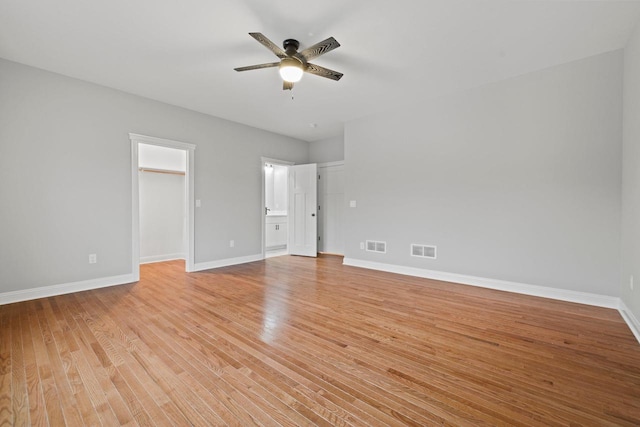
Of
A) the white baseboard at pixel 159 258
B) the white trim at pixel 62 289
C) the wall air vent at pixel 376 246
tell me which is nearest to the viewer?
the white trim at pixel 62 289

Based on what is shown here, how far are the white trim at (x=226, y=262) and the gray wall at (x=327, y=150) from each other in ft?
9.15

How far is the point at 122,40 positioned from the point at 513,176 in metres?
4.84

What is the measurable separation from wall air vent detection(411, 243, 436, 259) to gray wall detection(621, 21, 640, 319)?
2039 mm

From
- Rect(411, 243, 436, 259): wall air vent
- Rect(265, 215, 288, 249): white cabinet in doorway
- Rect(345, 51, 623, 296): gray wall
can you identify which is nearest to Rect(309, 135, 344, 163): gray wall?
Rect(345, 51, 623, 296): gray wall

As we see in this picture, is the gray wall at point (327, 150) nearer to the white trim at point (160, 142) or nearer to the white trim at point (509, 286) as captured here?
the white trim at point (509, 286)

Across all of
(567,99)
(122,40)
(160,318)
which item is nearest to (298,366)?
(160,318)

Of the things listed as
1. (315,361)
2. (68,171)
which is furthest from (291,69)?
(68,171)

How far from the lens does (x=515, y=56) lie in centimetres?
312

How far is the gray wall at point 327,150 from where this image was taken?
6.53 m

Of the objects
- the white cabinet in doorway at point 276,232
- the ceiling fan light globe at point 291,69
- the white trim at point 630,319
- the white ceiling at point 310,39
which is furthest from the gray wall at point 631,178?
the white cabinet in doorway at point 276,232

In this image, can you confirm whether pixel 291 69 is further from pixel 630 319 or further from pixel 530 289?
pixel 630 319

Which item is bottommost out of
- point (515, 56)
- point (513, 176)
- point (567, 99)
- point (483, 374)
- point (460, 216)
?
point (483, 374)

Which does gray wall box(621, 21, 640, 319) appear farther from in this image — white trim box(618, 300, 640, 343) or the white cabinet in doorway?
the white cabinet in doorway

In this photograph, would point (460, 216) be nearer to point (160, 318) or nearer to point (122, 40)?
point (160, 318)
